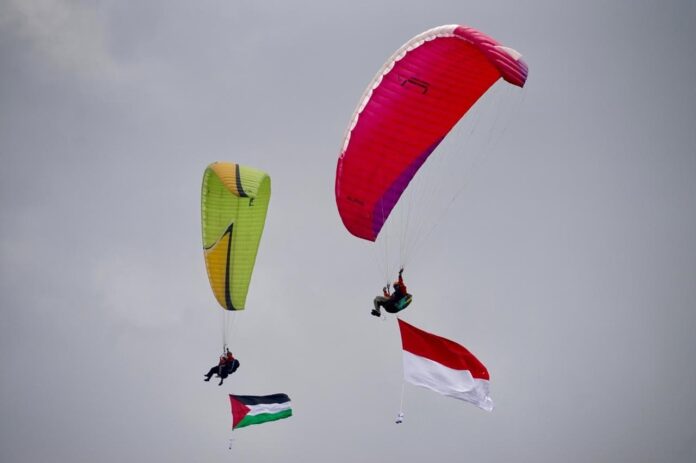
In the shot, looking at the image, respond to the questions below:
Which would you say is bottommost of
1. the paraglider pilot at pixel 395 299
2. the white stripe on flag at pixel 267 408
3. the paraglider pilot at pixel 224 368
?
the white stripe on flag at pixel 267 408

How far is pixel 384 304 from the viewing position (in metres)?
29.6

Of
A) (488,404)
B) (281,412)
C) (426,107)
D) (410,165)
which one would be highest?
(426,107)

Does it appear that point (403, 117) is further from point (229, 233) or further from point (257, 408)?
point (257, 408)

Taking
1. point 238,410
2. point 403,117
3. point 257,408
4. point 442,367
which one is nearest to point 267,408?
point 257,408

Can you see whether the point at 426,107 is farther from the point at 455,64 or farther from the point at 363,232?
the point at 363,232

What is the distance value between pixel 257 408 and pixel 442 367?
10271mm

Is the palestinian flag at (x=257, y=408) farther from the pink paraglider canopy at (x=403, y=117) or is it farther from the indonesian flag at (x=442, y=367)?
the pink paraglider canopy at (x=403, y=117)

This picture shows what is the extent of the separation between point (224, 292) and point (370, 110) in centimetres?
1109

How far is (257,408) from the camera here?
3706 cm

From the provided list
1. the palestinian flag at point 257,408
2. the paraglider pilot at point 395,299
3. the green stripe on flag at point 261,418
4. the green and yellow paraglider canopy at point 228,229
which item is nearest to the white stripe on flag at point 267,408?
the palestinian flag at point 257,408

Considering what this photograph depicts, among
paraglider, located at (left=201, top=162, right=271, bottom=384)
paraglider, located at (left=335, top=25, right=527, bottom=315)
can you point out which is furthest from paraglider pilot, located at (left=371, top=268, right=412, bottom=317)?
paraglider, located at (left=201, top=162, right=271, bottom=384)

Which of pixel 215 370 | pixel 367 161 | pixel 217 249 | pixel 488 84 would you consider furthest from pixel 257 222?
pixel 488 84

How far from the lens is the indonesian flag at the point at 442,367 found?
96.1 feet

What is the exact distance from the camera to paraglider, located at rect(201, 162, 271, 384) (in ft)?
116
